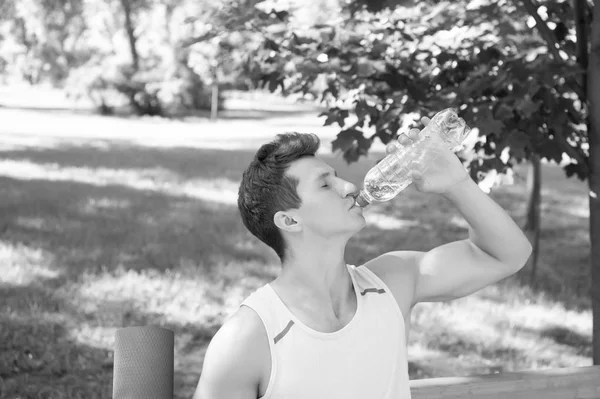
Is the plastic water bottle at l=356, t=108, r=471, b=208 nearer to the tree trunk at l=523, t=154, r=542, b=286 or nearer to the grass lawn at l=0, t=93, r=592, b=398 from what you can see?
the grass lawn at l=0, t=93, r=592, b=398

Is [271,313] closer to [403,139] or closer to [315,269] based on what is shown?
[315,269]

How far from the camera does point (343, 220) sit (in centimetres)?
199

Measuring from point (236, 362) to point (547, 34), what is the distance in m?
2.21

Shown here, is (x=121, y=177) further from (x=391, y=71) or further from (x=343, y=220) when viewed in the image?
(x=343, y=220)

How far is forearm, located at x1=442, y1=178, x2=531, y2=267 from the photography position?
2.09 metres

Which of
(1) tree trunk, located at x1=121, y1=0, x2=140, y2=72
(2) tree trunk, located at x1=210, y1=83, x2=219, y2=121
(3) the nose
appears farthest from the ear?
(2) tree trunk, located at x1=210, y1=83, x2=219, y2=121

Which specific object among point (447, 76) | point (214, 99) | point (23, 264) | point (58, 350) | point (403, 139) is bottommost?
point (214, 99)

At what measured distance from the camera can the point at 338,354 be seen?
1.92m

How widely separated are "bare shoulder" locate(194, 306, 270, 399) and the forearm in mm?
589

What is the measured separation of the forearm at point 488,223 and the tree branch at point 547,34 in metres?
1.46

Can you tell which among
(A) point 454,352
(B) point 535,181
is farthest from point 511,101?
(B) point 535,181

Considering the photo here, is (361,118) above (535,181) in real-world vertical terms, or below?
above

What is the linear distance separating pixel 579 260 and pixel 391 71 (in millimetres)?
5037

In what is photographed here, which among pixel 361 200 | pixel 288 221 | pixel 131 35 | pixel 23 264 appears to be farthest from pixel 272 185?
pixel 131 35
